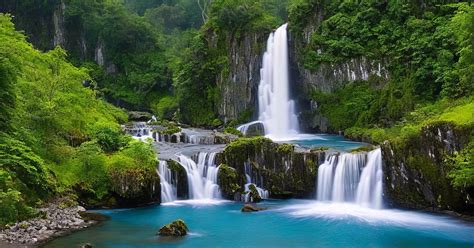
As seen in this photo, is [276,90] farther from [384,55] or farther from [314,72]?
[384,55]

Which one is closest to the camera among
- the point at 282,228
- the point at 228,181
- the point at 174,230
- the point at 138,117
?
the point at 174,230

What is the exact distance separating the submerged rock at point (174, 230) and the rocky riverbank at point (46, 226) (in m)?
2.94

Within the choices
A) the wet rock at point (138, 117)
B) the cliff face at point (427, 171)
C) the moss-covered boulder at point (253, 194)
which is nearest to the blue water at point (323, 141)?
the moss-covered boulder at point (253, 194)

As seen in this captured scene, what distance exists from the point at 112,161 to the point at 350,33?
25.5m

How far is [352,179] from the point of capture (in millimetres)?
23562

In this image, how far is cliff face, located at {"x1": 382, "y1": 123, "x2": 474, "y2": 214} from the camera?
63.6 ft

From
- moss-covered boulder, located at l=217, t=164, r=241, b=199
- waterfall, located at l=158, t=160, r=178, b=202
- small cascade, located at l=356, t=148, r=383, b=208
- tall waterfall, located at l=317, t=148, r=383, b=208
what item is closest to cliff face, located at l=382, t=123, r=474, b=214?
small cascade, located at l=356, t=148, r=383, b=208

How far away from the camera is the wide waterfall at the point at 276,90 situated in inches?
1773

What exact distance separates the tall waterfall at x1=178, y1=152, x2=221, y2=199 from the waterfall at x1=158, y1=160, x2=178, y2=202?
903 mm

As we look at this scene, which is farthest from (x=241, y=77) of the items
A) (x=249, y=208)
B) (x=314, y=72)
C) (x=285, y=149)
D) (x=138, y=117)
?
(x=249, y=208)

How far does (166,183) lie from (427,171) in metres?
12.1

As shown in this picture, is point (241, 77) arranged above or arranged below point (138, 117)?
above

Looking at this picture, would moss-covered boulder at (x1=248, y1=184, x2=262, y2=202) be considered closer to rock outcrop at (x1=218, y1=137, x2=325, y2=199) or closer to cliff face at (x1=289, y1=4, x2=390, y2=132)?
rock outcrop at (x1=218, y1=137, x2=325, y2=199)

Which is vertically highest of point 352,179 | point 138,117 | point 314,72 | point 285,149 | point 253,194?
point 314,72
